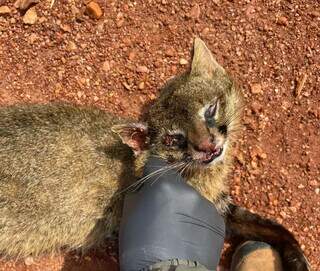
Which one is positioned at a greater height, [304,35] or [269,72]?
[304,35]

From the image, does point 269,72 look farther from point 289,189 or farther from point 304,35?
point 289,189

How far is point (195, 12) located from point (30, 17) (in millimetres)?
1755

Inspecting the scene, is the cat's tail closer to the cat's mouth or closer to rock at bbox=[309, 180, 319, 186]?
rock at bbox=[309, 180, 319, 186]

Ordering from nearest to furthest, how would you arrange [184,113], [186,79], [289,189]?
[184,113] → [186,79] → [289,189]

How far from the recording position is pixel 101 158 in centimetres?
538

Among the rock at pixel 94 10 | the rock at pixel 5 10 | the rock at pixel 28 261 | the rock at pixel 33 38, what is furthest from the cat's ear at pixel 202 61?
the rock at pixel 28 261

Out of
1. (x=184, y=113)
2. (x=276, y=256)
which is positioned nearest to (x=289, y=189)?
(x=276, y=256)

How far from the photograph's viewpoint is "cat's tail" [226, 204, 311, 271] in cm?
531

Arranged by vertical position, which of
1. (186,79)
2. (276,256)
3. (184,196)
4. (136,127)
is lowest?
(276,256)

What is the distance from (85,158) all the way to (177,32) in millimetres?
1739

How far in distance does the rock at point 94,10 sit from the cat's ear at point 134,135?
65.2 inches

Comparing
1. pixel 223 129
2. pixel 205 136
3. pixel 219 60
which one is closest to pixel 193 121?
pixel 205 136

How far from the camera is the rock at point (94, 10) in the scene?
6215 mm

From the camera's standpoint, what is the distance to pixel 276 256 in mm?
5523
